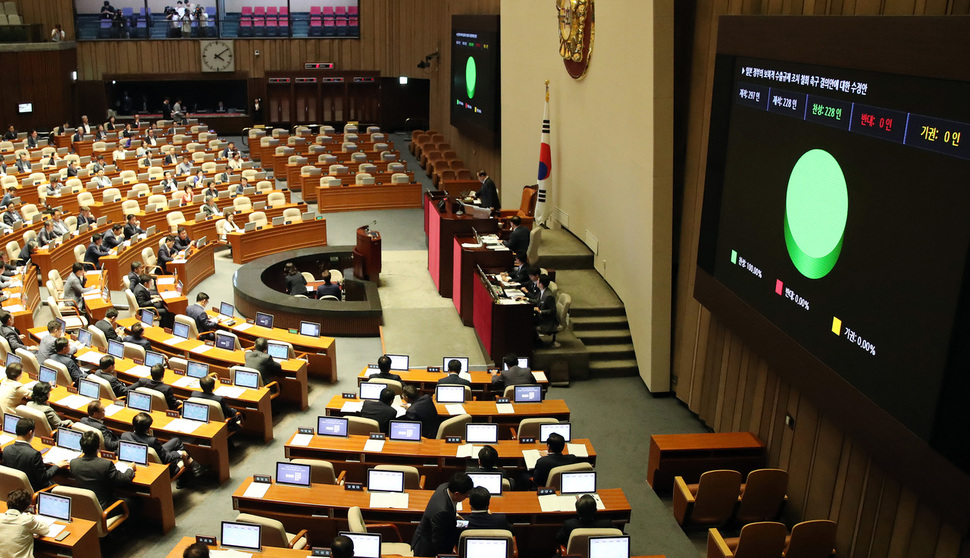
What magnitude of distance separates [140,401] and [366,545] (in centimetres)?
405

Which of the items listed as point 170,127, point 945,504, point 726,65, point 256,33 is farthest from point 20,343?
point 256,33

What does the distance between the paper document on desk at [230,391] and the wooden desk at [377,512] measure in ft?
8.01

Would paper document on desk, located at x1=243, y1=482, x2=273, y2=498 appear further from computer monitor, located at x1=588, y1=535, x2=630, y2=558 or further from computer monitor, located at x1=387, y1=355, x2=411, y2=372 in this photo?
computer monitor, located at x1=387, y1=355, x2=411, y2=372

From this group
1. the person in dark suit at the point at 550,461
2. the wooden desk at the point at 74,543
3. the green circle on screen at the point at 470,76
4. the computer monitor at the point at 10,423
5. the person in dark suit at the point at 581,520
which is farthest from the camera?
the green circle on screen at the point at 470,76

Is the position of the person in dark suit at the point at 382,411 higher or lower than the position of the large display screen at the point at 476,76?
lower

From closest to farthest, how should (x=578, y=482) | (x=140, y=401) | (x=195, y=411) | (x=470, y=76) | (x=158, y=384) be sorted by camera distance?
(x=578, y=482)
(x=195, y=411)
(x=140, y=401)
(x=158, y=384)
(x=470, y=76)

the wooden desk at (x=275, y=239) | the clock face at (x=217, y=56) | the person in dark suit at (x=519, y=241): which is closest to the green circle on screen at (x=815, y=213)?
the person in dark suit at (x=519, y=241)

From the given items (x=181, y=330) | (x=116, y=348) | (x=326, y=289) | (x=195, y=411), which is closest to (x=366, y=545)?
(x=195, y=411)

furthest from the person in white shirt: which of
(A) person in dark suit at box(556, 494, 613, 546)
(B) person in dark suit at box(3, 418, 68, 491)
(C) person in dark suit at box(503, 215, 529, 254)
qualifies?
(C) person in dark suit at box(503, 215, 529, 254)

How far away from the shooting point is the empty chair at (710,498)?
7953mm

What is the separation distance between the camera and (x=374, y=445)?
8320 mm

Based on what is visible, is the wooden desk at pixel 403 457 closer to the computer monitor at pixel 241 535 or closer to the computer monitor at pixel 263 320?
the computer monitor at pixel 241 535

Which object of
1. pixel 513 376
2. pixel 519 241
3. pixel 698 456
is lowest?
pixel 698 456

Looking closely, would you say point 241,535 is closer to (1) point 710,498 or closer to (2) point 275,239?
(1) point 710,498
